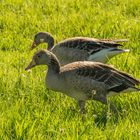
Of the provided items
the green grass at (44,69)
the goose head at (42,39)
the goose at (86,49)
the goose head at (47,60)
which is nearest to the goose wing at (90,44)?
the goose at (86,49)

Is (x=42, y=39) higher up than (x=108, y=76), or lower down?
lower down

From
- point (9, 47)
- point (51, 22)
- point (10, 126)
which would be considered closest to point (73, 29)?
point (51, 22)

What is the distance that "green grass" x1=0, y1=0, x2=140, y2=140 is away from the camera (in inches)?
232

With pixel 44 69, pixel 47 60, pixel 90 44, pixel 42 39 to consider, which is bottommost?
pixel 44 69

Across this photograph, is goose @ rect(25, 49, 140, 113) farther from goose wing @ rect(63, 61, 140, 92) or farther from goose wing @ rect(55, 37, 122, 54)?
goose wing @ rect(55, 37, 122, 54)

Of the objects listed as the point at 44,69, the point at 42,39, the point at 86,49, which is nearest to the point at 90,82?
the point at 44,69

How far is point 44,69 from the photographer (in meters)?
8.92

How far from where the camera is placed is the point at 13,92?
743 cm

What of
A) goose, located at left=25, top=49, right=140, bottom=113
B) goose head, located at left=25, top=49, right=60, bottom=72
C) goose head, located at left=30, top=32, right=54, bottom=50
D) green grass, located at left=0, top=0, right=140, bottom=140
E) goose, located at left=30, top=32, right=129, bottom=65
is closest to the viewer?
green grass, located at left=0, top=0, right=140, bottom=140

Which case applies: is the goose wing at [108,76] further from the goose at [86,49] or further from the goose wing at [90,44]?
the goose wing at [90,44]

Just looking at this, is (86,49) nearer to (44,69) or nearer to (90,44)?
(90,44)

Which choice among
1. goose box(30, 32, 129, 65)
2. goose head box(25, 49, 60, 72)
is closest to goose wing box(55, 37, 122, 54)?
goose box(30, 32, 129, 65)

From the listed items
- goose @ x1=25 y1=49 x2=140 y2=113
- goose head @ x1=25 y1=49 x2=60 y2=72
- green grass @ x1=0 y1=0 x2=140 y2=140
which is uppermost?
goose head @ x1=25 y1=49 x2=60 y2=72

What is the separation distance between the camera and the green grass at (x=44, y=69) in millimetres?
5887
